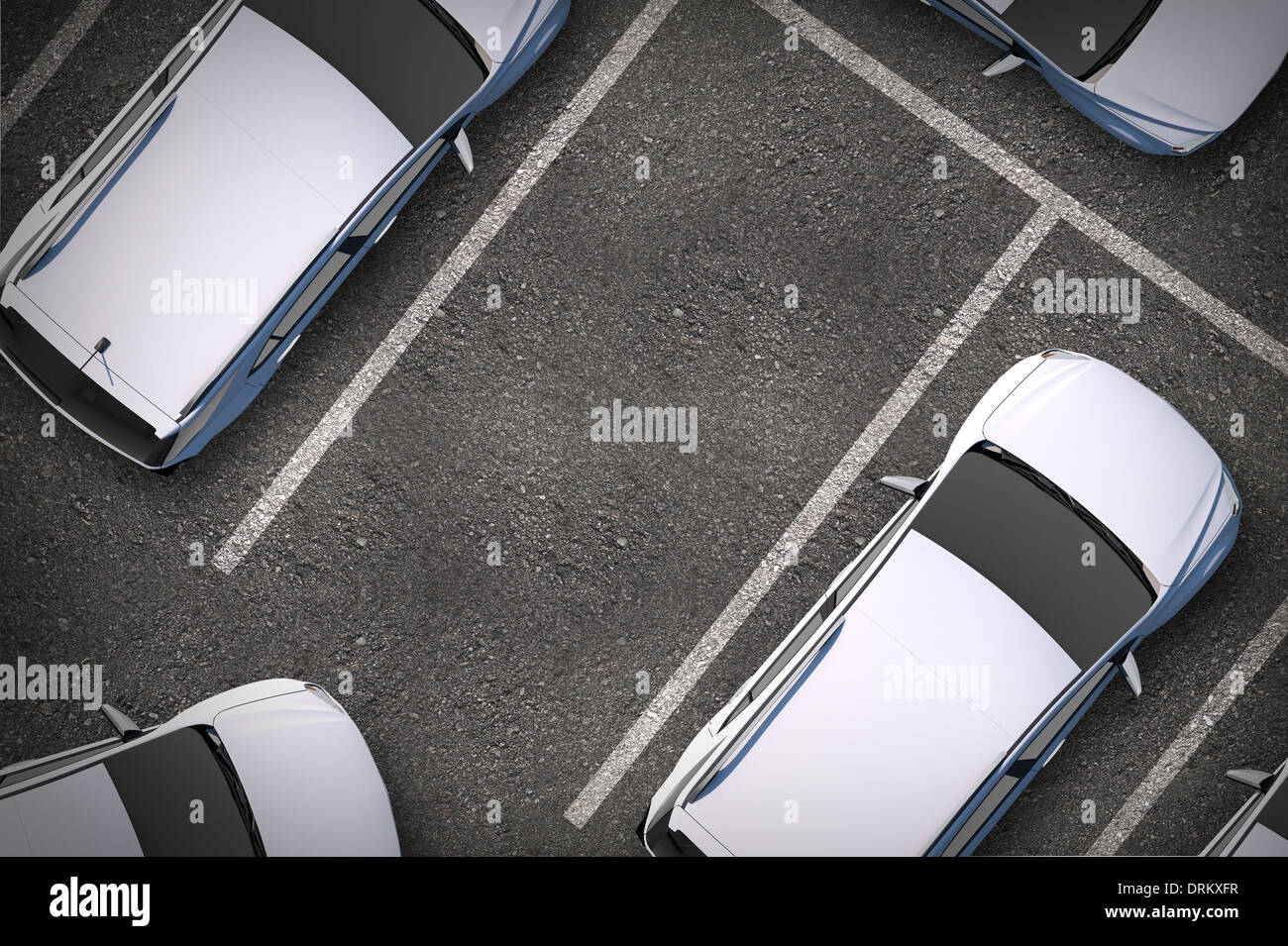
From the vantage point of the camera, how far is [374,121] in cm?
401

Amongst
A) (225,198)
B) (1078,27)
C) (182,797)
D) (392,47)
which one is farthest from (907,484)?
(182,797)

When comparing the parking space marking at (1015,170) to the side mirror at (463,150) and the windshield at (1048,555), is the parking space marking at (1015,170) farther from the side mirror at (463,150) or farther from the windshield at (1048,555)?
the side mirror at (463,150)

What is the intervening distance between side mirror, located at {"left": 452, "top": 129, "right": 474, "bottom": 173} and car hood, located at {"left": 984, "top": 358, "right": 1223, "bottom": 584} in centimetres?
305

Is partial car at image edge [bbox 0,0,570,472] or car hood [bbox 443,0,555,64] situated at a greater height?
car hood [bbox 443,0,555,64]

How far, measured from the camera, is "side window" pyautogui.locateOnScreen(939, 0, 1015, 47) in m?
4.29

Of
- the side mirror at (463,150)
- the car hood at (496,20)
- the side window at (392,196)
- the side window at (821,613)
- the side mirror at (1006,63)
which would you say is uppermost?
the car hood at (496,20)

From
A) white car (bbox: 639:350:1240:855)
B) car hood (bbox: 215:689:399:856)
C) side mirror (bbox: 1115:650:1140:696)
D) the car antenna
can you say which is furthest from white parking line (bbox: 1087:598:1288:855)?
the car antenna

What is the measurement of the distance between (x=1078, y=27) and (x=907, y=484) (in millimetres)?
2491

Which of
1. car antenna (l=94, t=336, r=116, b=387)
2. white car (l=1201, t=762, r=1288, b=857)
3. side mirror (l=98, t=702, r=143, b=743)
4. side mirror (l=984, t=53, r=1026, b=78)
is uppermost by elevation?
side mirror (l=984, t=53, r=1026, b=78)

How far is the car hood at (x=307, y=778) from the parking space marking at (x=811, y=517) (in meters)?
1.13

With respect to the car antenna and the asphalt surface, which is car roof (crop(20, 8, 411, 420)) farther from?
the asphalt surface

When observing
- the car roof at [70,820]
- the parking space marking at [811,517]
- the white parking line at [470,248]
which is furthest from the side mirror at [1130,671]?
the car roof at [70,820]

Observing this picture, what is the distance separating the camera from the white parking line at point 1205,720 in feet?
14.6
